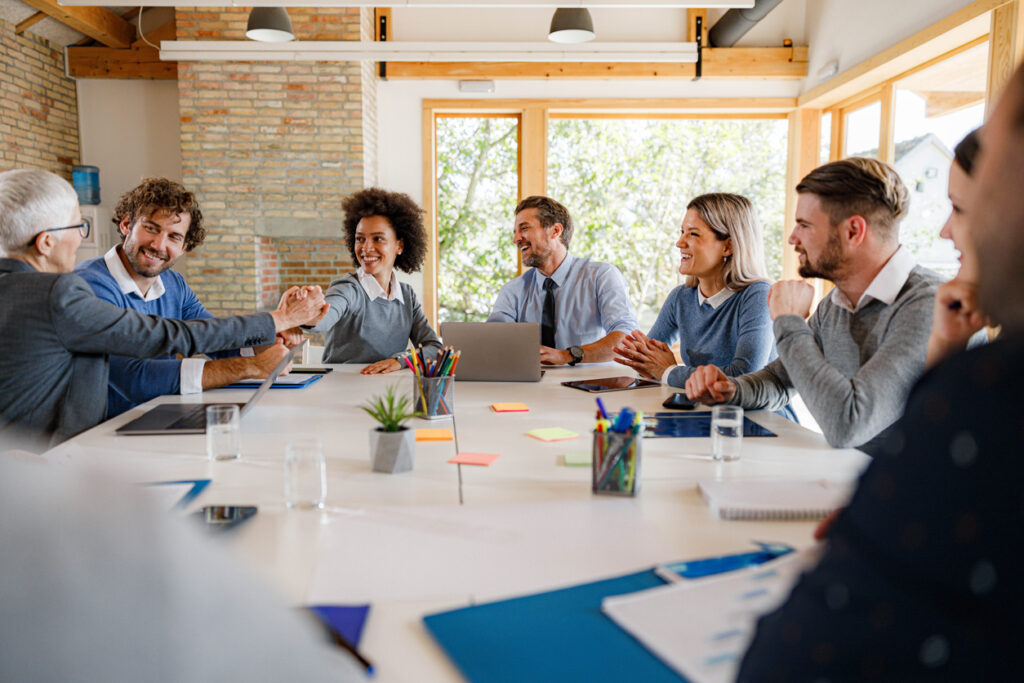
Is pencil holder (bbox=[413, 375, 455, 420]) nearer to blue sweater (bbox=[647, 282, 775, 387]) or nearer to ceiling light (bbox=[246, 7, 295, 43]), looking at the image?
blue sweater (bbox=[647, 282, 775, 387])

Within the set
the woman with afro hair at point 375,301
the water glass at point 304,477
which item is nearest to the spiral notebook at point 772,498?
the water glass at point 304,477

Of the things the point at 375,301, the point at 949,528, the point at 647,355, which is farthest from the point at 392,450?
the point at 375,301

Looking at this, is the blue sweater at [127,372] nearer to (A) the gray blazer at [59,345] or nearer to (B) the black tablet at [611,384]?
(A) the gray blazer at [59,345]

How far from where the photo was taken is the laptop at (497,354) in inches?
103

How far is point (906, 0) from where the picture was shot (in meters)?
4.87

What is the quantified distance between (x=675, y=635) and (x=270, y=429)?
1.36 m

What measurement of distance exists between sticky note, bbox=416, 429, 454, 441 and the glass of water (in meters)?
0.65

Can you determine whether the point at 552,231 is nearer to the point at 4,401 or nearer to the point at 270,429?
the point at 270,429

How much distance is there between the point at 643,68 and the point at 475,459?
590 cm

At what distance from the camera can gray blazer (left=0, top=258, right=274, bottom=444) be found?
190cm

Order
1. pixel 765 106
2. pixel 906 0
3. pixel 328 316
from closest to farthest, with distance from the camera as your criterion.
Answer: pixel 328 316
pixel 906 0
pixel 765 106

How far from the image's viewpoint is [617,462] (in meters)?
1.31

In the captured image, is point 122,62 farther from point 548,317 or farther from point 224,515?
point 224,515

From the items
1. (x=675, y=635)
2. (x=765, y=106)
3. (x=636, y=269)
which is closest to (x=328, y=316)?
(x=675, y=635)
